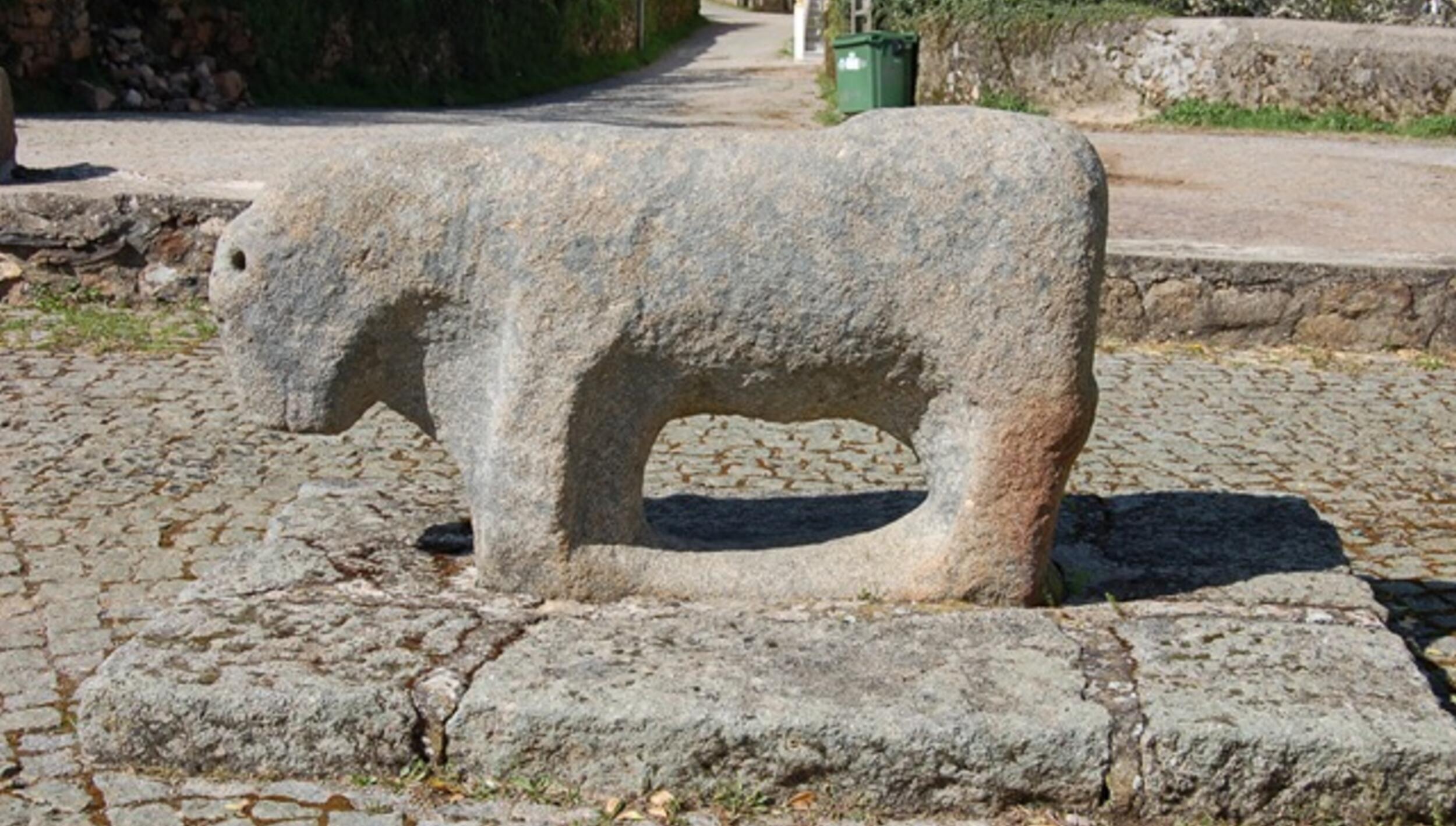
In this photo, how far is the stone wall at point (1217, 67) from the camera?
14914mm

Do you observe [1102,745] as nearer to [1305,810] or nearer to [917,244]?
[1305,810]

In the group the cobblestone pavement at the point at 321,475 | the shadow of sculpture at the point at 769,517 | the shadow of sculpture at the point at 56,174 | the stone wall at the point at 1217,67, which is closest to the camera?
the cobblestone pavement at the point at 321,475

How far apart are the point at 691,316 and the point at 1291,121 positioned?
11923 millimetres

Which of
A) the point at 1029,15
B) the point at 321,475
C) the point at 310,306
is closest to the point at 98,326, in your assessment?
the point at 321,475

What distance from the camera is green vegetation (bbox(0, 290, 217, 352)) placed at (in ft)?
27.5

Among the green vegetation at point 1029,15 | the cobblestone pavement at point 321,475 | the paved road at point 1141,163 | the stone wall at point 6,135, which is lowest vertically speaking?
the cobblestone pavement at point 321,475

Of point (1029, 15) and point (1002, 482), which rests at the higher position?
point (1029, 15)

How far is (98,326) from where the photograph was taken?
8.70m

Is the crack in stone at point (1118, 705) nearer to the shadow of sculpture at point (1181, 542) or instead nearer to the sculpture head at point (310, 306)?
the shadow of sculpture at point (1181, 542)

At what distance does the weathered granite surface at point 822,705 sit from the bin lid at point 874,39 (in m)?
12.5

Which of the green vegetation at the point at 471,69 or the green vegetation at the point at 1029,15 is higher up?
the green vegetation at the point at 1029,15

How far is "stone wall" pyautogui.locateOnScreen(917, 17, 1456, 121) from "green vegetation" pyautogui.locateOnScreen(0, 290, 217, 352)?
355 inches

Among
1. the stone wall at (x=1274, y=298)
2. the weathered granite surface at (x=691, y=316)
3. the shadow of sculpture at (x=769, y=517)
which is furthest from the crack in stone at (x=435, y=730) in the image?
the stone wall at (x=1274, y=298)

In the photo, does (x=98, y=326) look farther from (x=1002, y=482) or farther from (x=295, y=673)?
(x=1002, y=482)
